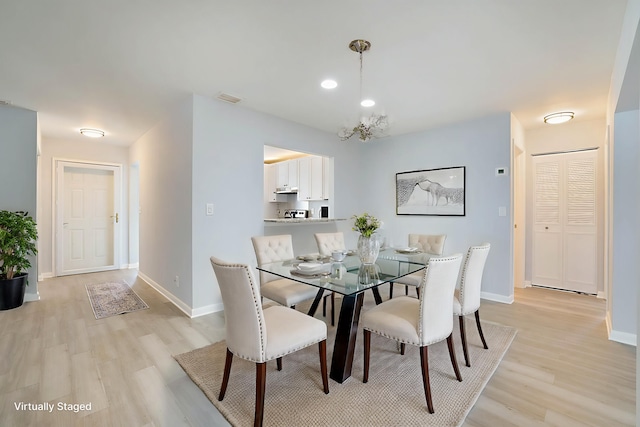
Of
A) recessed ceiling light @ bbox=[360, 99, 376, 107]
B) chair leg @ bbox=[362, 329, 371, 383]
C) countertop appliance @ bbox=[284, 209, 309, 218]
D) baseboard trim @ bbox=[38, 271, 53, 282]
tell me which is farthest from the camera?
countertop appliance @ bbox=[284, 209, 309, 218]

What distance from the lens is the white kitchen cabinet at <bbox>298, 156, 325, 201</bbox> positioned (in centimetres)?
512

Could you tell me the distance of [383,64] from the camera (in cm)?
248

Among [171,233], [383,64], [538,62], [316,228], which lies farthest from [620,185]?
[171,233]

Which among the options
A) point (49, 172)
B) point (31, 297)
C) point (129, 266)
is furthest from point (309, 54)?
point (129, 266)

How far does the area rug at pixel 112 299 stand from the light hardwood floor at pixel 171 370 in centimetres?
15

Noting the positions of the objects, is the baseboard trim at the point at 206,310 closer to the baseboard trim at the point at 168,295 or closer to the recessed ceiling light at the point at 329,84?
the baseboard trim at the point at 168,295

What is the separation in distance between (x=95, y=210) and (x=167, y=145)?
305 cm

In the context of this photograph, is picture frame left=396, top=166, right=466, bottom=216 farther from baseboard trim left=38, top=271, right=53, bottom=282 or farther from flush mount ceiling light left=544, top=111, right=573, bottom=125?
baseboard trim left=38, top=271, right=53, bottom=282

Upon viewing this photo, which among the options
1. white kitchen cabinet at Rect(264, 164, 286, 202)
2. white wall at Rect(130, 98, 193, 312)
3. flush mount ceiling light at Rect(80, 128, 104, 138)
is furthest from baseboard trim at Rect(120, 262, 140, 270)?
white kitchen cabinet at Rect(264, 164, 286, 202)

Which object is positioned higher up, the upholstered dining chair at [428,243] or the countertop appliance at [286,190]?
the countertop appliance at [286,190]

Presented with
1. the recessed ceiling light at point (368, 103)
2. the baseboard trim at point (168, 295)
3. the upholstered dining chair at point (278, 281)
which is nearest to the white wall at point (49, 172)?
the baseboard trim at point (168, 295)

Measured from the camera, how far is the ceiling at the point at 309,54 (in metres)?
1.83

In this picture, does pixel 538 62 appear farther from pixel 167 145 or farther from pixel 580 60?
pixel 167 145

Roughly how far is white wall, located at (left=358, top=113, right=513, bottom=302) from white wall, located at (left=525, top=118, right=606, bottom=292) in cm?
120
